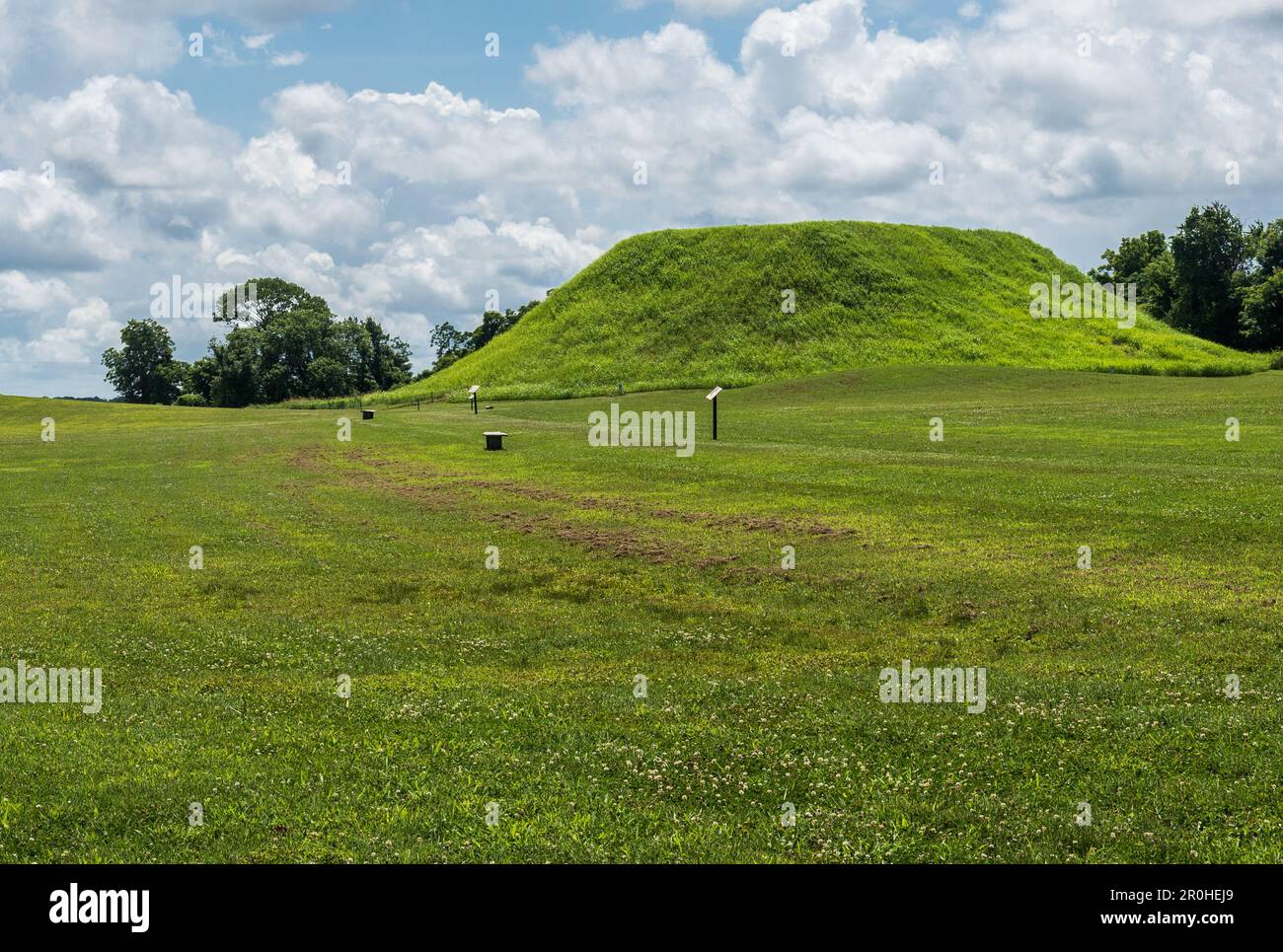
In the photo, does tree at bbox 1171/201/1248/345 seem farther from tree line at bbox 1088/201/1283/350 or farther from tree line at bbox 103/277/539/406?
tree line at bbox 103/277/539/406

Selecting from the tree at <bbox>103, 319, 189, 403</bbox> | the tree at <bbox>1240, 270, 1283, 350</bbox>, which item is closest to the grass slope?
the tree at <bbox>1240, 270, 1283, 350</bbox>

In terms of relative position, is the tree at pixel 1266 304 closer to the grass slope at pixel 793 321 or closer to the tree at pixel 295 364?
the grass slope at pixel 793 321

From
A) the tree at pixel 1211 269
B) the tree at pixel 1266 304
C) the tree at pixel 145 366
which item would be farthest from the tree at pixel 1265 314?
the tree at pixel 145 366

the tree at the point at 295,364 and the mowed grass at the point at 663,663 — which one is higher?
the tree at the point at 295,364

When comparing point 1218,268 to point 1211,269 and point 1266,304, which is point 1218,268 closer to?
point 1211,269

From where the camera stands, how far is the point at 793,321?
115312 millimetres

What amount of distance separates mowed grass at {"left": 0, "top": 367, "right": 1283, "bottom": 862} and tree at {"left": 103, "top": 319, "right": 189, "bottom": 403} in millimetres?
137176

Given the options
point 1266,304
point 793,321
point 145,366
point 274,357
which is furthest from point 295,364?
point 1266,304

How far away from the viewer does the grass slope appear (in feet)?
347

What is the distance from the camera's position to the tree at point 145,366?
532 ft

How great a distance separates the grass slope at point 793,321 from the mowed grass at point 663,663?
6814 centimetres
